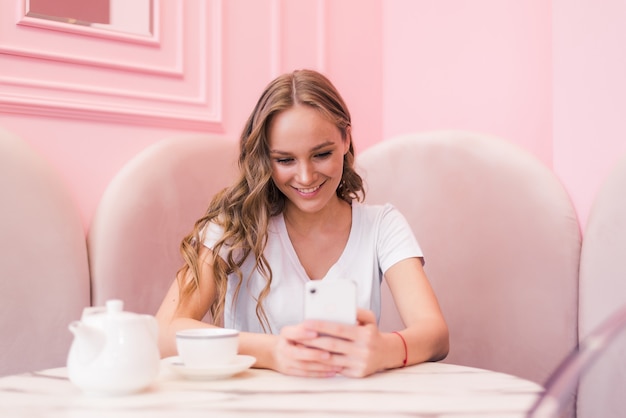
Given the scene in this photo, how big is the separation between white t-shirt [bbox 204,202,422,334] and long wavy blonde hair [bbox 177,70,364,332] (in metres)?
0.02

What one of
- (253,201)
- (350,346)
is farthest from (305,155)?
(350,346)

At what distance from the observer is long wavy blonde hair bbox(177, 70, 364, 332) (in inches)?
57.3

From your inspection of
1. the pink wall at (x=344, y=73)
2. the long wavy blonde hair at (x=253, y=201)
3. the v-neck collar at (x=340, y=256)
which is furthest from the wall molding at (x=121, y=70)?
the v-neck collar at (x=340, y=256)

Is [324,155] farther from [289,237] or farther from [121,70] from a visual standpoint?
[121,70]

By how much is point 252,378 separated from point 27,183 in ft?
2.96

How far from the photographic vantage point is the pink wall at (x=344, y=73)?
156 cm

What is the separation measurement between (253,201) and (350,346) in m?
0.61

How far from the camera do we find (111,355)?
2.68 ft

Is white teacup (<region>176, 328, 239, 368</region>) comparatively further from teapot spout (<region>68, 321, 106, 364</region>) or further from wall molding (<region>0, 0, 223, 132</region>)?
wall molding (<region>0, 0, 223, 132</region>)

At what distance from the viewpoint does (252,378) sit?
982 mm

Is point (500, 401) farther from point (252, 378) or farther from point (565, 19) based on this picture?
point (565, 19)

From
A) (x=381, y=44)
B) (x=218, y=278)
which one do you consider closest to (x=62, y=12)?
(x=218, y=278)

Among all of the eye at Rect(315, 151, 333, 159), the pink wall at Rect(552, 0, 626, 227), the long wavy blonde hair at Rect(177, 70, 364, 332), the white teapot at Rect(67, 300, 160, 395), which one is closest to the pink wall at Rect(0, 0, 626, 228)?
the pink wall at Rect(552, 0, 626, 227)

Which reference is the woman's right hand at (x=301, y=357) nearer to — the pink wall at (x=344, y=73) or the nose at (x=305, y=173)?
the nose at (x=305, y=173)
